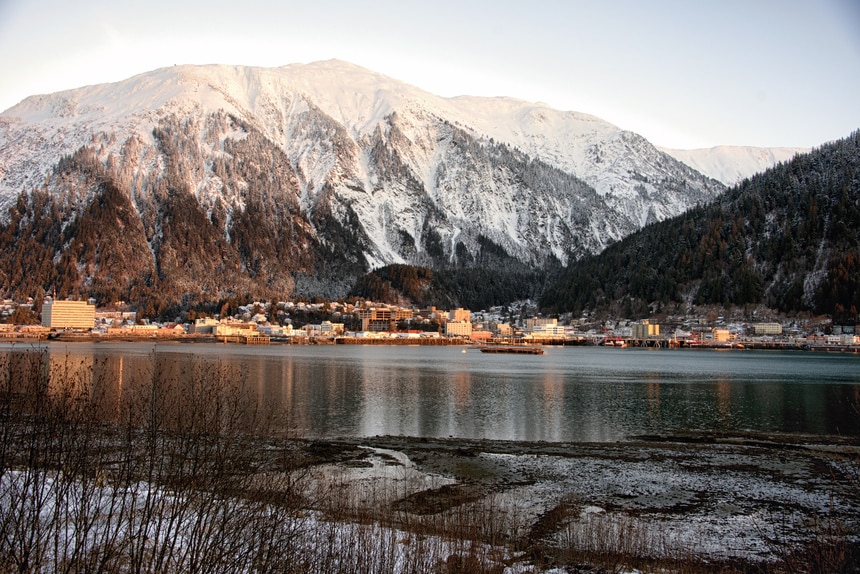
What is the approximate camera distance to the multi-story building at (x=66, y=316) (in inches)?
6255

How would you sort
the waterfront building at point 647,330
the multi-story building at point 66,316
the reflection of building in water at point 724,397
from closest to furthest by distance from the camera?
the reflection of building in water at point 724,397, the multi-story building at point 66,316, the waterfront building at point 647,330

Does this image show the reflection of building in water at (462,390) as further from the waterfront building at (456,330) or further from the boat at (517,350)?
the waterfront building at (456,330)

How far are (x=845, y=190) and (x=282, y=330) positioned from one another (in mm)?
132395

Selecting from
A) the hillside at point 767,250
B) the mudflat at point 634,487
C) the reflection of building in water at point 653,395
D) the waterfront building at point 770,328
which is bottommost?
the reflection of building in water at point 653,395

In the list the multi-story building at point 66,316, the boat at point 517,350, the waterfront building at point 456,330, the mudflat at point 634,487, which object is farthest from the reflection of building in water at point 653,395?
the multi-story building at point 66,316

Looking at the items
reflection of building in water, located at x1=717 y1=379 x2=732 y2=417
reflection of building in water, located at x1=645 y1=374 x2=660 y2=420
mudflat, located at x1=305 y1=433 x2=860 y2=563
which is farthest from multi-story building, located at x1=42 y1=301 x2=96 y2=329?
mudflat, located at x1=305 y1=433 x2=860 y2=563

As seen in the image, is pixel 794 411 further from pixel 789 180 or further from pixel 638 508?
pixel 789 180

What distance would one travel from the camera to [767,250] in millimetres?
146875

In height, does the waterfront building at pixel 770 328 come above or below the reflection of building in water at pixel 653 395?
above

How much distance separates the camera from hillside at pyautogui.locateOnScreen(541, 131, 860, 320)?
140m

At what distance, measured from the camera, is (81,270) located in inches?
7869

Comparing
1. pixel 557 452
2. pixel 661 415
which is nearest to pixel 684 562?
pixel 557 452

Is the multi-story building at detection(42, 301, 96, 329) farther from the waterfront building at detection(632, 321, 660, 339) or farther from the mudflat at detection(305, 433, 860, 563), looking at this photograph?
the mudflat at detection(305, 433, 860, 563)

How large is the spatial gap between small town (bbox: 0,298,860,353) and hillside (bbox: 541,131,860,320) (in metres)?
4.62
